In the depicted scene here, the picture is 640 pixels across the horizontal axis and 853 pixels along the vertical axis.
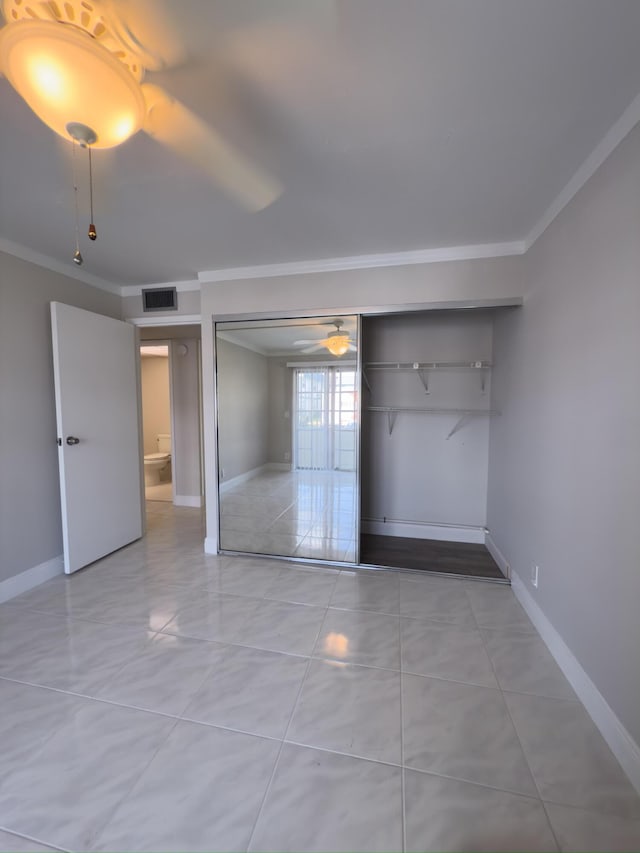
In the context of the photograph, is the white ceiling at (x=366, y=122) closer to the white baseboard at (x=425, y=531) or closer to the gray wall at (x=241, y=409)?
the gray wall at (x=241, y=409)

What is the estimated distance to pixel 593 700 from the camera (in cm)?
146

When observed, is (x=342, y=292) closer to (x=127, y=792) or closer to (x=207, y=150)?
(x=207, y=150)

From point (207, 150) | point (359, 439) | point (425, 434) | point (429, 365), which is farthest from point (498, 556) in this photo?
point (207, 150)

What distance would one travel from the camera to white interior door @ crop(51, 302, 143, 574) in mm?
2582

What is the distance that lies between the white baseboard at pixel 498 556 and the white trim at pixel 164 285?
3349mm

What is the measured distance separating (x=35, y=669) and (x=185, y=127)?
256 cm

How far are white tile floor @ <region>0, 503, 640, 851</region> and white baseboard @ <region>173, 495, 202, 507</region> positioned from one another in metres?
2.26

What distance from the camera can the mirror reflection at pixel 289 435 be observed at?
2.88m

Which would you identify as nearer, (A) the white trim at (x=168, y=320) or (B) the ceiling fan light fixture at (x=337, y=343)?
(B) the ceiling fan light fixture at (x=337, y=343)

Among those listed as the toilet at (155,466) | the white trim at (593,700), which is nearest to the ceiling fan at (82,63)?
the white trim at (593,700)

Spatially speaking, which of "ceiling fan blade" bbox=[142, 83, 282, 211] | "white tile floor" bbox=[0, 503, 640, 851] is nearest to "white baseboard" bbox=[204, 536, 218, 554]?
"white tile floor" bbox=[0, 503, 640, 851]

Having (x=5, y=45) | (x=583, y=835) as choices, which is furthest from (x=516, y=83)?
(x=583, y=835)

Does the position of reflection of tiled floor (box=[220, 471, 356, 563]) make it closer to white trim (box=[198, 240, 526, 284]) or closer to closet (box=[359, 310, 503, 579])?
closet (box=[359, 310, 503, 579])

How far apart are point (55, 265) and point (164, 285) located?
2.58ft
